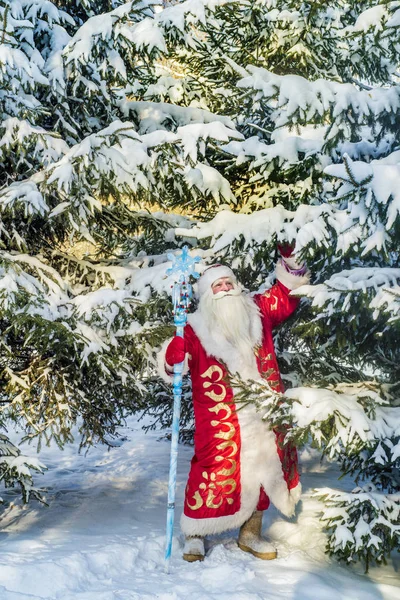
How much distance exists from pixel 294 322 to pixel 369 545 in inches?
76.0

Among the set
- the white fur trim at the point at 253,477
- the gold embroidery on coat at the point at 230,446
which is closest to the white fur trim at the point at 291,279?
the white fur trim at the point at 253,477

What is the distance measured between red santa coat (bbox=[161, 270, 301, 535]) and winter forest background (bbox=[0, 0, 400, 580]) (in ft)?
0.96

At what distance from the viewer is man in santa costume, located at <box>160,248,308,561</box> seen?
13.2ft

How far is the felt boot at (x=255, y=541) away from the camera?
3.92 meters

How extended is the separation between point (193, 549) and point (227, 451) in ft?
2.27

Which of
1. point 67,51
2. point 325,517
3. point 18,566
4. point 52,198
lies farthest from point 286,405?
point 67,51

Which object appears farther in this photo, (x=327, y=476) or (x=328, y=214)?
(x=327, y=476)

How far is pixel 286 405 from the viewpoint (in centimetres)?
346

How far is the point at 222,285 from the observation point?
166 inches

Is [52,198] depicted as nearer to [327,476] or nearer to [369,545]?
[369,545]

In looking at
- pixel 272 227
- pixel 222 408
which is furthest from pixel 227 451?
pixel 272 227

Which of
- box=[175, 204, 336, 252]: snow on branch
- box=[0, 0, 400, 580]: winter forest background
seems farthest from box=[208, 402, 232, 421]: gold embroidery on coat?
box=[175, 204, 336, 252]: snow on branch

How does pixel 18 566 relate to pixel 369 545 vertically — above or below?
below

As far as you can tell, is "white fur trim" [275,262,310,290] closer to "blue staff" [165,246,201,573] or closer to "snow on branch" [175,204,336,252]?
"snow on branch" [175,204,336,252]
